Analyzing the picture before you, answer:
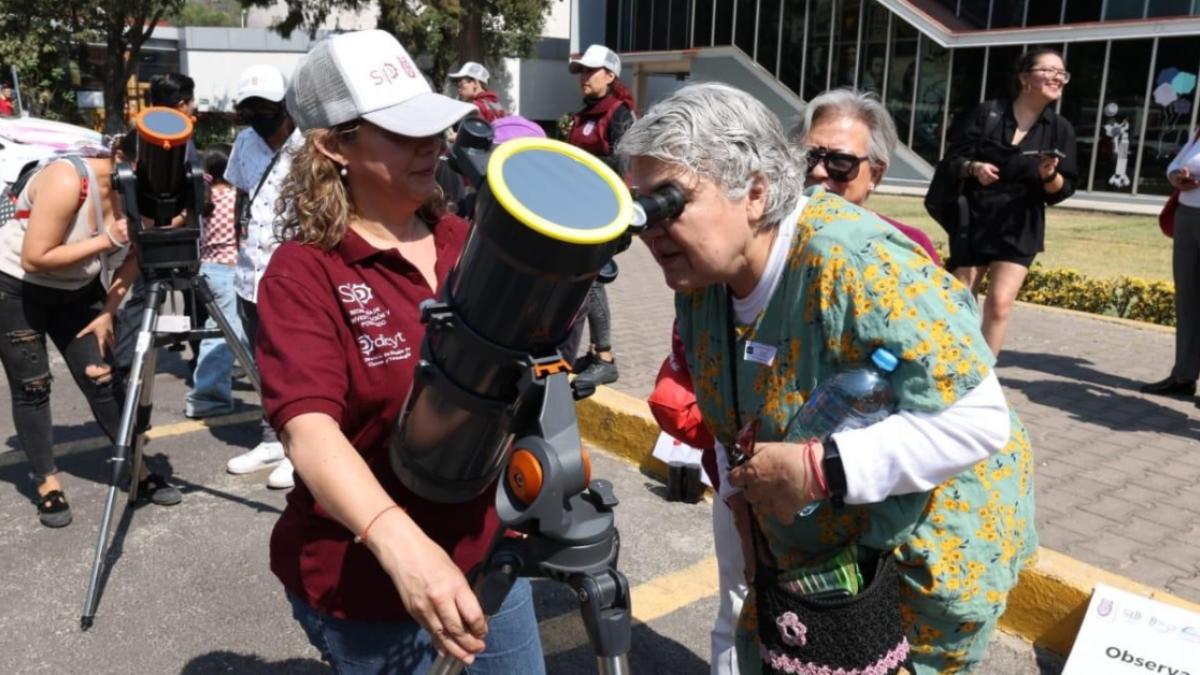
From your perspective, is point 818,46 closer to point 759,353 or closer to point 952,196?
point 952,196

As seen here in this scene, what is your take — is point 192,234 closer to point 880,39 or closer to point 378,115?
point 378,115

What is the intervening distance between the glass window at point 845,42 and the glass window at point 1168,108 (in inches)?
281

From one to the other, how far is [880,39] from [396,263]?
23395 mm

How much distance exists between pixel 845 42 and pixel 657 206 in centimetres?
2432

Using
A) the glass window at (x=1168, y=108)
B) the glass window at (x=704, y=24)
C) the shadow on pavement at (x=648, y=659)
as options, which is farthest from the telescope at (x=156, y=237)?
the glass window at (x=704, y=24)

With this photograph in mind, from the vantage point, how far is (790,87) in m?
25.8

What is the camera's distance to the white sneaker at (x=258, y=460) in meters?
4.65

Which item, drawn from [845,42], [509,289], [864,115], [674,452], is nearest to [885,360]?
[509,289]

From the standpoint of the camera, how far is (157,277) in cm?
357

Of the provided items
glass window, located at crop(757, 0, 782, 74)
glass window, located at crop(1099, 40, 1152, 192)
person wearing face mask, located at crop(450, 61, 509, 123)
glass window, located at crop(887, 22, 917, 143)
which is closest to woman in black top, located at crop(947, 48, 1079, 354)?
person wearing face mask, located at crop(450, 61, 509, 123)

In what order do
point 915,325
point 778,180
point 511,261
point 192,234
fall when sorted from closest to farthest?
1. point 511,261
2. point 915,325
3. point 778,180
4. point 192,234

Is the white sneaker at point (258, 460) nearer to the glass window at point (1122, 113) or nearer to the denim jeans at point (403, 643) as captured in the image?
the denim jeans at point (403, 643)

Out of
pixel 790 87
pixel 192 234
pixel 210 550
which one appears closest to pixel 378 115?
pixel 192 234

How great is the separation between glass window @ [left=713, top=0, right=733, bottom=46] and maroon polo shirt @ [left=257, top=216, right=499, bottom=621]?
27.4 meters
